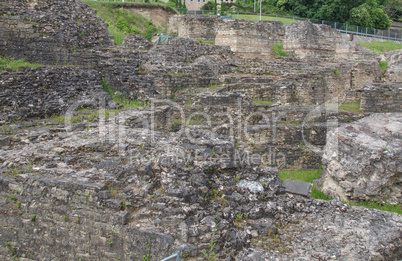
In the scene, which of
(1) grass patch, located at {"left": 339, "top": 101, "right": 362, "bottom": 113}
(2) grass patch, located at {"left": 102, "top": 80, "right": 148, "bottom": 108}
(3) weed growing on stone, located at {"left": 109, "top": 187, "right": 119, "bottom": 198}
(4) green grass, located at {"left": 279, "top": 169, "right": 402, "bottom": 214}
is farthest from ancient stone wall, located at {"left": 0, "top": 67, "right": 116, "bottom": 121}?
(1) grass patch, located at {"left": 339, "top": 101, "right": 362, "bottom": 113}

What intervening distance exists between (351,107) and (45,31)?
33.8ft

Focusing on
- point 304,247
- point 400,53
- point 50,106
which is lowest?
point 304,247

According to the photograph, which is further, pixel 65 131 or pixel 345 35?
pixel 345 35

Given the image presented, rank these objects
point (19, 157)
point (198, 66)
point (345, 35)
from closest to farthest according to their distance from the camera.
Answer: point (19, 157) → point (198, 66) → point (345, 35)

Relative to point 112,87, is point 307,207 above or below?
below

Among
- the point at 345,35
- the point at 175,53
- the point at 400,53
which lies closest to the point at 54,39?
the point at 175,53

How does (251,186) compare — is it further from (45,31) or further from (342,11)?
(342,11)

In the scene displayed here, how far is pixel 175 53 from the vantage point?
44.7ft

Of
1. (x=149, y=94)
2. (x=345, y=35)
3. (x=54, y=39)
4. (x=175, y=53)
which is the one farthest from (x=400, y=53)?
(x=54, y=39)

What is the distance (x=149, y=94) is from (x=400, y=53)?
50.8 ft

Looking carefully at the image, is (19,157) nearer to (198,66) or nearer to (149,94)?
(149,94)

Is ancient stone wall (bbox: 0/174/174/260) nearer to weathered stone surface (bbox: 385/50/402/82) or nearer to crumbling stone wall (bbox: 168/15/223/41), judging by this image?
crumbling stone wall (bbox: 168/15/223/41)

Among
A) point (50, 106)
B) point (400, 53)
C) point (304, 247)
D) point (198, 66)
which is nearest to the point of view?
point (304, 247)

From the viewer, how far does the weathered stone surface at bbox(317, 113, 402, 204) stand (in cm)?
642
